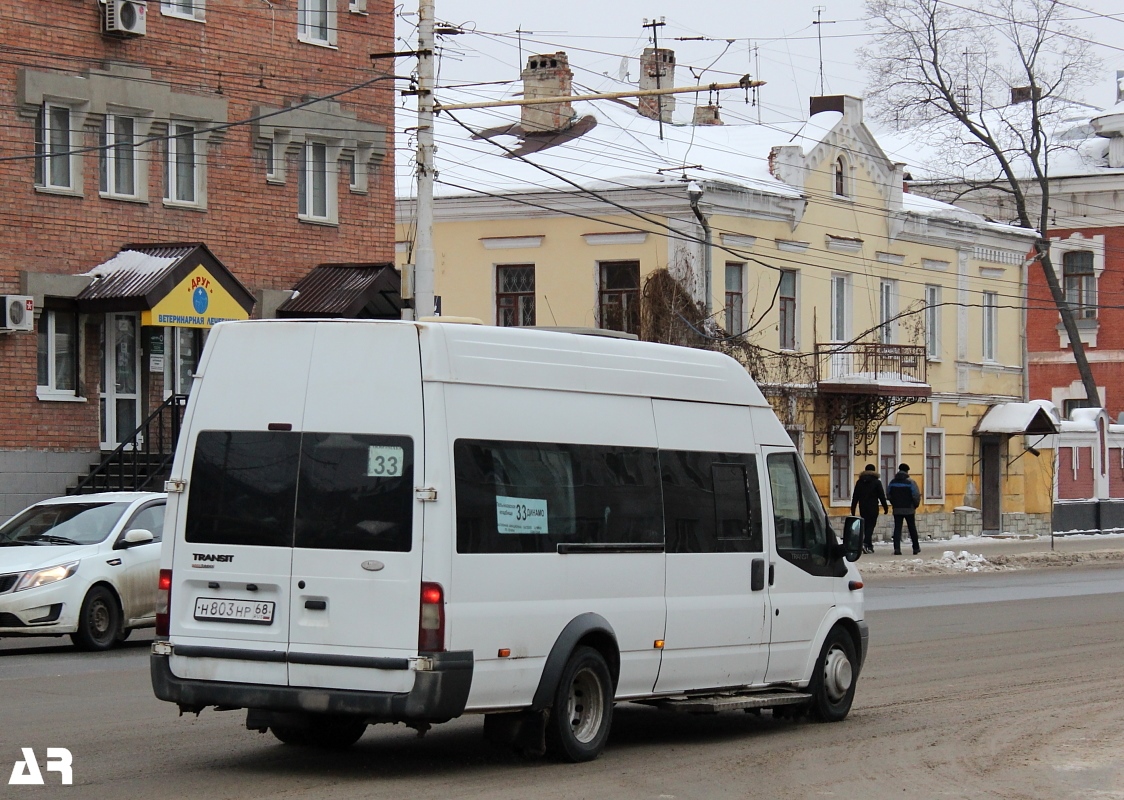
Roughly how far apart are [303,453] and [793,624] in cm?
380

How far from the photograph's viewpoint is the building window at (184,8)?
27.8 metres

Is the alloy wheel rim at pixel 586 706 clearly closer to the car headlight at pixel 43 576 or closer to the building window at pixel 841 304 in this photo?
the car headlight at pixel 43 576

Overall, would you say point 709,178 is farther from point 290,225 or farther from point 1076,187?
point 1076,187

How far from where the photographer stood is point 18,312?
83.3 ft

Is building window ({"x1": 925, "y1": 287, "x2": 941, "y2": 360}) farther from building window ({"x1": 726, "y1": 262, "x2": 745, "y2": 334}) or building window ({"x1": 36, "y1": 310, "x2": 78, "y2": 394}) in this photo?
building window ({"x1": 36, "y1": 310, "x2": 78, "y2": 394})

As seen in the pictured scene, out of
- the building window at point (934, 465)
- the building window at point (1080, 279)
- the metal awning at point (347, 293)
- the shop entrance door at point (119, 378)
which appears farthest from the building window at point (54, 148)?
the building window at point (1080, 279)

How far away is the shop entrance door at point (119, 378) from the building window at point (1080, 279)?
36435 millimetres

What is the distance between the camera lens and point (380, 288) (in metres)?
29.8

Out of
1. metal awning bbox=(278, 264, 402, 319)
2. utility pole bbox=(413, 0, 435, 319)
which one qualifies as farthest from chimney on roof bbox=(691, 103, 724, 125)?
utility pole bbox=(413, 0, 435, 319)

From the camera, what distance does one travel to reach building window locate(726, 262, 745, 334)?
121 ft

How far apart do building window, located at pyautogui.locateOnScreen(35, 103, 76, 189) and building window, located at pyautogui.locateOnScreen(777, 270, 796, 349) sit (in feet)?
55.6

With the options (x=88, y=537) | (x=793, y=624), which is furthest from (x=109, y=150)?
(x=793, y=624)

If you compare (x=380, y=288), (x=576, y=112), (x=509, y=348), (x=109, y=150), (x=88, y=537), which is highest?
(x=576, y=112)

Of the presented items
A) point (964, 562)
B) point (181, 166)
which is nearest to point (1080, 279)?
point (964, 562)
